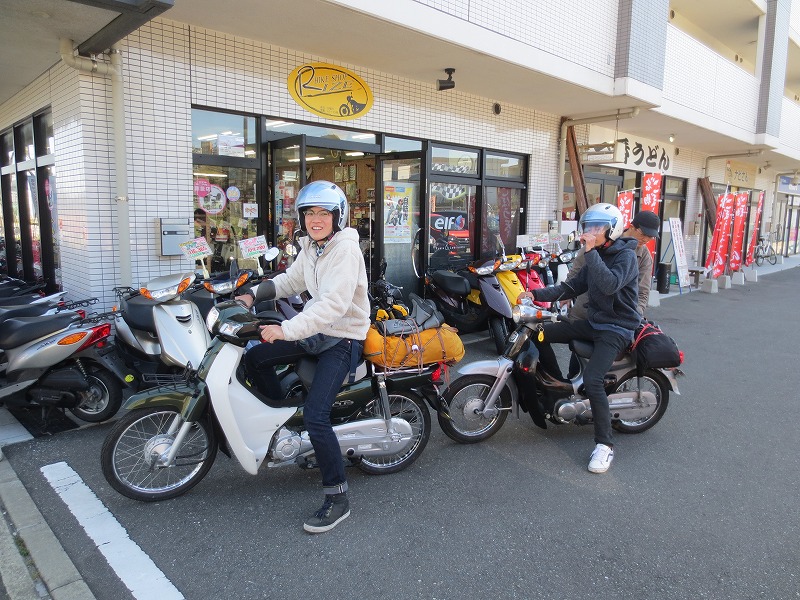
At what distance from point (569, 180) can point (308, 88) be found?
6540 mm

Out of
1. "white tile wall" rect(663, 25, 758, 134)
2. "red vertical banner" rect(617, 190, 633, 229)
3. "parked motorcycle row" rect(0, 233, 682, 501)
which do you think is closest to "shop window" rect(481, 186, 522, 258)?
"red vertical banner" rect(617, 190, 633, 229)

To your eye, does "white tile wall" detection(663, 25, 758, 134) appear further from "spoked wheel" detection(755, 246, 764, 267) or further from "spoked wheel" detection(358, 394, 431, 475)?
"spoked wheel" detection(358, 394, 431, 475)

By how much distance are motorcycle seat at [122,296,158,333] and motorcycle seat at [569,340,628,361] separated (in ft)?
11.3

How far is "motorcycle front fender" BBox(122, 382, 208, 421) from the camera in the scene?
10.8ft

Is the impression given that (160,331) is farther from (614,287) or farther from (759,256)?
(759,256)

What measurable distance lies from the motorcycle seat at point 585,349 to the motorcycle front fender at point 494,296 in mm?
2407

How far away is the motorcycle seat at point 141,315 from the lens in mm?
4723

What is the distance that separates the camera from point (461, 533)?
3.23 metres

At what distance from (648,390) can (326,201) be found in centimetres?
310

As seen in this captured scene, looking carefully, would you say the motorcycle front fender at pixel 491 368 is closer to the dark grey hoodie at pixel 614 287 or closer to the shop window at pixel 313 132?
the dark grey hoodie at pixel 614 287

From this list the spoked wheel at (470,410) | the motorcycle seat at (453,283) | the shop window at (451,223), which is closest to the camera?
the spoked wheel at (470,410)

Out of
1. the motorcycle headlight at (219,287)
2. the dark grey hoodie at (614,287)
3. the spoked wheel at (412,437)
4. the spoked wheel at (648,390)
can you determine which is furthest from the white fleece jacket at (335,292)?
the spoked wheel at (648,390)

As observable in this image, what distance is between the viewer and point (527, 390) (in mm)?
4391

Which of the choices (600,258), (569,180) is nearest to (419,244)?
(569,180)
